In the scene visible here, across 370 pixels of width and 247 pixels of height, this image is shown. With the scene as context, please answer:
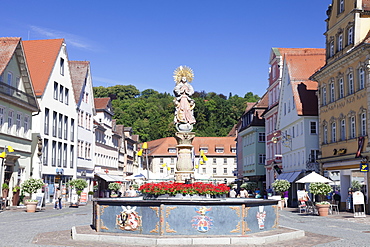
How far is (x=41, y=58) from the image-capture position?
158ft

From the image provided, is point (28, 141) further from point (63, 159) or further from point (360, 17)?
point (360, 17)

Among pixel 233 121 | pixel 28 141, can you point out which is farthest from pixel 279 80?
pixel 233 121

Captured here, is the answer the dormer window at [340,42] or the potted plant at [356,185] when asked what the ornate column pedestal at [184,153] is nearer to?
the potted plant at [356,185]

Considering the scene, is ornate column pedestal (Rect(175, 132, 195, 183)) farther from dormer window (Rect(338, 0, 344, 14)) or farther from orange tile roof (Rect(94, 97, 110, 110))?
orange tile roof (Rect(94, 97, 110, 110))

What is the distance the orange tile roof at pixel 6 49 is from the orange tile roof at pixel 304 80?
23316 millimetres

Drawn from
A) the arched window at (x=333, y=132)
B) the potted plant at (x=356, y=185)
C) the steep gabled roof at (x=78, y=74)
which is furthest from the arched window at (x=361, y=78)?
the steep gabled roof at (x=78, y=74)

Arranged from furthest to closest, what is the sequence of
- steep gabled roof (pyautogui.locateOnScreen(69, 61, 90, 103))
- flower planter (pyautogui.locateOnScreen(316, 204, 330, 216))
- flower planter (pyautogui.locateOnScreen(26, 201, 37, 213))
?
steep gabled roof (pyautogui.locateOnScreen(69, 61, 90, 103)) < flower planter (pyautogui.locateOnScreen(26, 201, 37, 213)) < flower planter (pyautogui.locateOnScreen(316, 204, 330, 216))

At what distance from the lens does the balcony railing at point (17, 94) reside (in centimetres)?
3650

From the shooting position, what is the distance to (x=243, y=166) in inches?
2977

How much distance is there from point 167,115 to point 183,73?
9241cm

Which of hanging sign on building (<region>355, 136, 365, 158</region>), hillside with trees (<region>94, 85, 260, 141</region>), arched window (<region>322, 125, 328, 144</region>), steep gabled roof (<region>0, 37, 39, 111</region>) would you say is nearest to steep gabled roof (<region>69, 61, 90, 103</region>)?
Answer: steep gabled roof (<region>0, 37, 39, 111</region>)

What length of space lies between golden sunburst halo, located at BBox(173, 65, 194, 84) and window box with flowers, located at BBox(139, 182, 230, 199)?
10.3m

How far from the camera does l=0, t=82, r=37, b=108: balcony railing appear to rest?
36.5 m

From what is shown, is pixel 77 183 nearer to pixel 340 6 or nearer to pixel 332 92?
pixel 332 92
